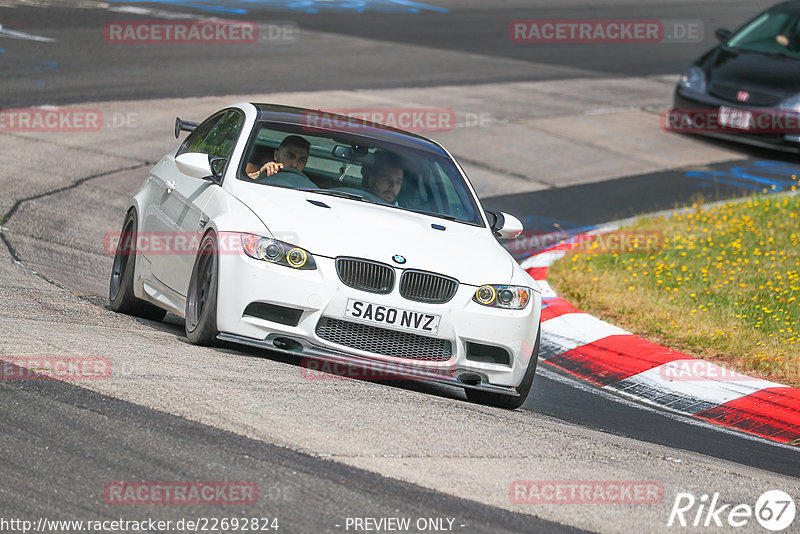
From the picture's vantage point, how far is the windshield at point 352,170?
7.79 m

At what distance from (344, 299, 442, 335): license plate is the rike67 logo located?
1883 millimetres

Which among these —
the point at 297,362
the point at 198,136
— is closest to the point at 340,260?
the point at 297,362

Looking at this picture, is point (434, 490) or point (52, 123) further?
point (52, 123)

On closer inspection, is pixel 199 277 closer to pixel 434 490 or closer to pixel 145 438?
pixel 145 438

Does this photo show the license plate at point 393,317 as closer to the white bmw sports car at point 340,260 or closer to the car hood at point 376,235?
the white bmw sports car at point 340,260

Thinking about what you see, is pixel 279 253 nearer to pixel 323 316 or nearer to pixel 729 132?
pixel 323 316

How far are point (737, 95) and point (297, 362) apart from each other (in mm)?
12254

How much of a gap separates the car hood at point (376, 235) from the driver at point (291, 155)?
376mm

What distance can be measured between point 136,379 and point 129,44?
15460 mm

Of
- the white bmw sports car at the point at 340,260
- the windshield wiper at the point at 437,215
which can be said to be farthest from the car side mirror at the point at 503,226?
the windshield wiper at the point at 437,215

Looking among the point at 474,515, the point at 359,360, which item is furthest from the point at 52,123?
the point at 474,515

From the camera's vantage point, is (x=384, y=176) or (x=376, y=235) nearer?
(x=376, y=235)

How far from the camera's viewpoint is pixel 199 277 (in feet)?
23.4

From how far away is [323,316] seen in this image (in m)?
6.67
